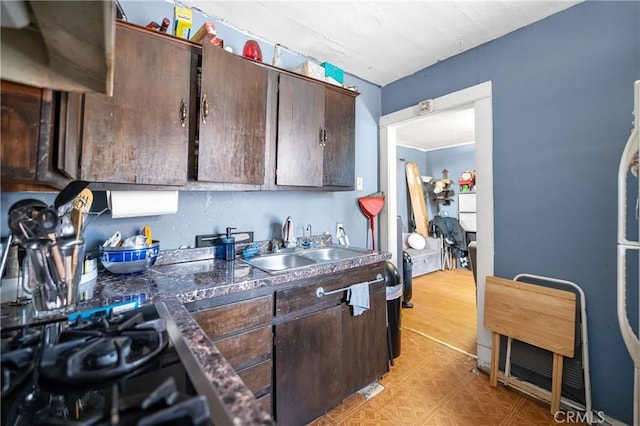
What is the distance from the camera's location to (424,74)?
2.36 meters

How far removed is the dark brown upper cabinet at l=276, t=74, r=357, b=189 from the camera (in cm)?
175

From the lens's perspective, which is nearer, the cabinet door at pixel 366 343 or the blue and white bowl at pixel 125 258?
the blue and white bowl at pixel 125 258

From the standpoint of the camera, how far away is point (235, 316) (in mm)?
1188

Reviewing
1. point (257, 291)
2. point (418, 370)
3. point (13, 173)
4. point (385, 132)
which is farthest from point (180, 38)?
point (418, 370)

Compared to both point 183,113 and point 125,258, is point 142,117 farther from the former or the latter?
point 125,258

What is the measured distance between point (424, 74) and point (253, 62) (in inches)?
61.6

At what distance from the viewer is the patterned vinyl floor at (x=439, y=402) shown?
1531 millimetres

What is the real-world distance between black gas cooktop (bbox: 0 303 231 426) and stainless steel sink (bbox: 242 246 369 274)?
0.99 meters

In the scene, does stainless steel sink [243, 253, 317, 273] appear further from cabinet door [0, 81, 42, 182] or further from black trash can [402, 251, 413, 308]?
black trash can [402, 251, 413, 308]

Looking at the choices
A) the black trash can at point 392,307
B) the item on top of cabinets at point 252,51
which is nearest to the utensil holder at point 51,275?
the item on top of cabinets at point 252,51

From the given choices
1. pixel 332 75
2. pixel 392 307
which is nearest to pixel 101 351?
pixel 392 307

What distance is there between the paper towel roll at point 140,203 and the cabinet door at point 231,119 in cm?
20

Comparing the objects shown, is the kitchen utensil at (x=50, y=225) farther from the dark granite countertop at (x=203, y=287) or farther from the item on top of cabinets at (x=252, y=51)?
the item on top of cabinets at (x=252, y=51)

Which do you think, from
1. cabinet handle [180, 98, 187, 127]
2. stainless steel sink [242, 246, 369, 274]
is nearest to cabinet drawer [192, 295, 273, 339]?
stainless steel sink [242, 246, 369, 274]
